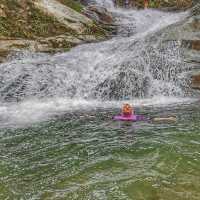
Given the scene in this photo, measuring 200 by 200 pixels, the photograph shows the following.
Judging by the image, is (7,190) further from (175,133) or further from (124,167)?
(175,133)

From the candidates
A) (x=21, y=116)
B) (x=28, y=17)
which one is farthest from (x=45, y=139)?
(x=28, y=17)

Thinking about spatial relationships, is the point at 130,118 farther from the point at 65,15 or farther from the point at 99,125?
the point at 65,15

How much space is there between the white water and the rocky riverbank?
1288 millimetres

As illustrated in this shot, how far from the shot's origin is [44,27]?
82.8 ft

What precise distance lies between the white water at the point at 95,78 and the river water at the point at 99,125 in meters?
0.04

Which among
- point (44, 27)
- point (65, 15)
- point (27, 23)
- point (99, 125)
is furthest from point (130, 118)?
point (65, 15)

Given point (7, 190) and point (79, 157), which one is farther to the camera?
point (79, 157)

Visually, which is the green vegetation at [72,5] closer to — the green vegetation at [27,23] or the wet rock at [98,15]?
the wet rock at [98,15]

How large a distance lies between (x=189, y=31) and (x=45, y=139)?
12366 mm

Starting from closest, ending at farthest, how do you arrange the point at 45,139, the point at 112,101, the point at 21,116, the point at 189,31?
the point at 45,139, the point at 21,116, the point at 112,101, the point at 189,31

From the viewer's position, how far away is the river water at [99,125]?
31.5ft

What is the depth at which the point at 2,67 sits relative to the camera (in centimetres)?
2098

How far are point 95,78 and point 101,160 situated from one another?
10012 mm

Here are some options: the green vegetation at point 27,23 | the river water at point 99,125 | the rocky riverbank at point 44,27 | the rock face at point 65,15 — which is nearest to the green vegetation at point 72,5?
the rocky riverbank at point 44,27
